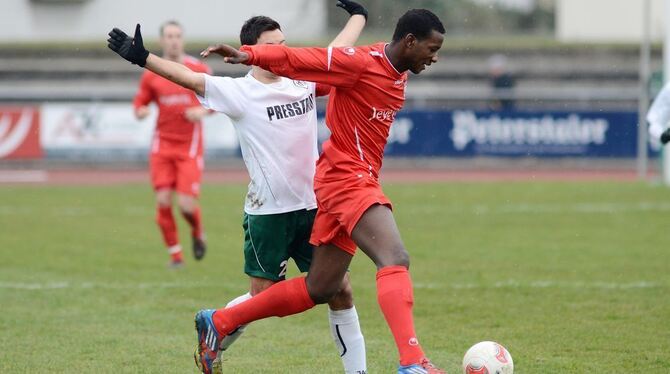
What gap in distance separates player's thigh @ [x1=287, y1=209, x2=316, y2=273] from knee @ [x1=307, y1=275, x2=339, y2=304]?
35 cm

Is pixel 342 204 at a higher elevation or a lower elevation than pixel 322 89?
lower

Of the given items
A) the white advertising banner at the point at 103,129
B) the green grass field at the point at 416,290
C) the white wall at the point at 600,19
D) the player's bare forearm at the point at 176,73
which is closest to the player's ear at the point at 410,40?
the player's bare forearm at the point at 176,73

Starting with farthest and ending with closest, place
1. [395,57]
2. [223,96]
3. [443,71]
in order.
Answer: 1. [443,71]
2. [223,96]
3. [395,57]

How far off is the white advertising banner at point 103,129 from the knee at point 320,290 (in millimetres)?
16649

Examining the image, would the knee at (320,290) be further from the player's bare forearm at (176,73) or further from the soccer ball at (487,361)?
the player's bare forearm at (176,73)

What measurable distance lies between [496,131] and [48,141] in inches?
366

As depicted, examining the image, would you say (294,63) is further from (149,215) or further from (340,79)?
(149,215)

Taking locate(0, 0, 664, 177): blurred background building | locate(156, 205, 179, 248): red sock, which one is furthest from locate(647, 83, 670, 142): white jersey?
locate(0, 0, 664, 177): blurred background building

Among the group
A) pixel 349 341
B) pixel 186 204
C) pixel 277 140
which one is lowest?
pixel 186 204

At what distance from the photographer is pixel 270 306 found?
6.20 m

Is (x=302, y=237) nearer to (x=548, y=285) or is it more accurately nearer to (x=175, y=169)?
(x=548, y=285)

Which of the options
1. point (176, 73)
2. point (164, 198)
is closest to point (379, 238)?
point (176, 73)

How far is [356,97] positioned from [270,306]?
1256 millimetres

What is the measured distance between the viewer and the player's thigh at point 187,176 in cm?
1172
